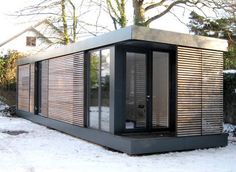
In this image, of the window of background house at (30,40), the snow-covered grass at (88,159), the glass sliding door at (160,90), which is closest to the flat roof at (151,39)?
the glass sliding door at (160,90)

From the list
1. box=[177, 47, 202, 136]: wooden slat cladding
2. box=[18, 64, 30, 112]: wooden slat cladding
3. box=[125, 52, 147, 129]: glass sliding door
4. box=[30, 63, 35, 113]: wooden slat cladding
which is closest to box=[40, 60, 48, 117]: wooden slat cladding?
box=[30, 63, 35, 113]: wooden slat cladding

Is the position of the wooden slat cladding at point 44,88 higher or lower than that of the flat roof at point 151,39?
lower

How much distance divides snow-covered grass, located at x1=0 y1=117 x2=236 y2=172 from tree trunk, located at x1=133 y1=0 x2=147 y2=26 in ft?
24.9

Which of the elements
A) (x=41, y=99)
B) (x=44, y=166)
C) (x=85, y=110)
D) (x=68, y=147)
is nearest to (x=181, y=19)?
(x=41, y=99)

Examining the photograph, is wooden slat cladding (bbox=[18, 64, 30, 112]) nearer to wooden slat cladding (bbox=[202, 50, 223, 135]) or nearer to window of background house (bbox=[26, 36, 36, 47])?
wooden slat cladding (bbox=[202, 50, 223, 135])

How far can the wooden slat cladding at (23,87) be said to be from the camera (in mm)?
16641

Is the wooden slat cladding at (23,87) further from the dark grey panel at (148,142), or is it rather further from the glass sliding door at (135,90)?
the glass sliding door at (135,90)

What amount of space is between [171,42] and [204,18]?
743cm

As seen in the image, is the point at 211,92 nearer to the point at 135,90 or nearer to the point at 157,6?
the point at 135,90

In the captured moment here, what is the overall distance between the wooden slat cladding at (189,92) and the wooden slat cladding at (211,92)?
15cm

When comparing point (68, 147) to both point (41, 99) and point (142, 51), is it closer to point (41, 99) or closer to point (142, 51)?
point (142, 51)

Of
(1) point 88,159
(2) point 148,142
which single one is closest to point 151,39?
(2) point 148,142

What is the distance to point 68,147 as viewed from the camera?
9.77 metres

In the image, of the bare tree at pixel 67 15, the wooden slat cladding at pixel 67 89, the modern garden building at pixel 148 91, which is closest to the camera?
the modern garden building at pixel 148 91
